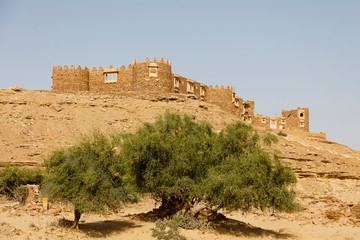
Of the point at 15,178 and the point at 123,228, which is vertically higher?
the point at 15,178

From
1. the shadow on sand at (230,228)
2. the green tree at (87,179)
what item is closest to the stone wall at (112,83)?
the shadow on sand at (230,228)

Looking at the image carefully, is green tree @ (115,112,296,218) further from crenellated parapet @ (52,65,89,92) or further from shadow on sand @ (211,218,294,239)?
crenellated parapet @ (52,65,89,92)

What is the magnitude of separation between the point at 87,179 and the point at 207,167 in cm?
582

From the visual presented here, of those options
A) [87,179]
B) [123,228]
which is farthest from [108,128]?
[87,179]

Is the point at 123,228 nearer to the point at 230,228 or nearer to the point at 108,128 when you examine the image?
the point at 230,228

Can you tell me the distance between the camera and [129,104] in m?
39.8

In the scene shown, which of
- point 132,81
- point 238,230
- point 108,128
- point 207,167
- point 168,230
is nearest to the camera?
point 168,230

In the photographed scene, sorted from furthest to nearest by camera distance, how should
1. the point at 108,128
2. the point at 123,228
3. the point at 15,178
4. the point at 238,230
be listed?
the point at 108,128
the point at 15,178
the point at 238,230
the point at 123,228

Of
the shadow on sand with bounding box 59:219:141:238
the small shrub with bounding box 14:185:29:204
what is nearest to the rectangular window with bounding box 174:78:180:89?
the small shrub with bounding box 14:185:29:204

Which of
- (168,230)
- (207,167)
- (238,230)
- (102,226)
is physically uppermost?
(207,167)

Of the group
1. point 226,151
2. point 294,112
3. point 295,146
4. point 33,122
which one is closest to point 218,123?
point 295,146

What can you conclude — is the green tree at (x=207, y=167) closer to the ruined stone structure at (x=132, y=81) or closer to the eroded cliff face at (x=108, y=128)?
the eroded cliff face at (x=108, y=128)

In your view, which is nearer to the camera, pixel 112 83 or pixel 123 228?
pixel 123 228

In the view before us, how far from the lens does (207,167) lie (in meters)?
20.7
